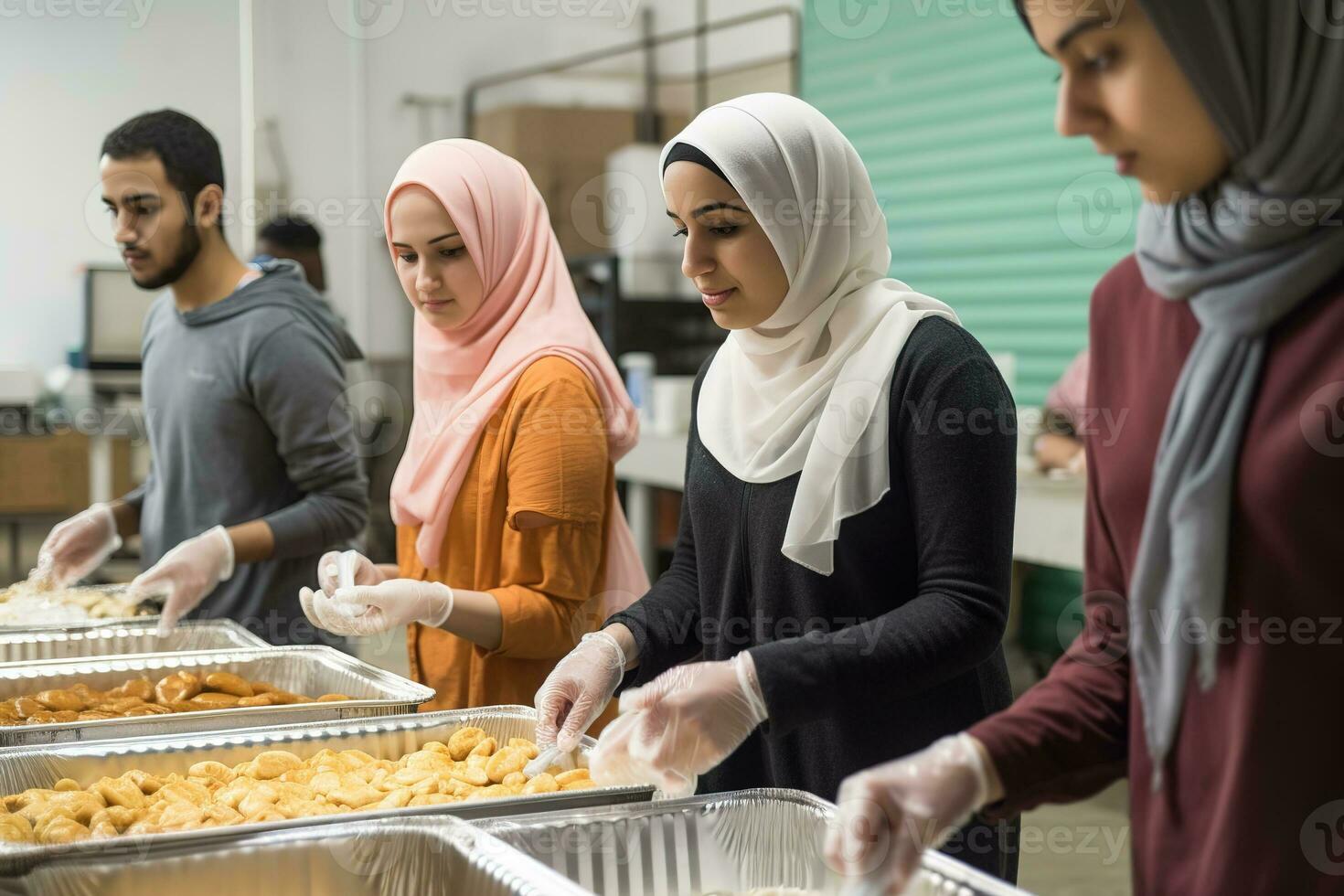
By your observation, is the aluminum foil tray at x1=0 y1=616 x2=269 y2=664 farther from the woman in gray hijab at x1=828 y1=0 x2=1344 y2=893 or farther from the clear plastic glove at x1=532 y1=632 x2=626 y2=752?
the woman in gray hijab at x1=828 y1=0 x2=1344 y2=893

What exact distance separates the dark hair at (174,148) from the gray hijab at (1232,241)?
6.50 feet

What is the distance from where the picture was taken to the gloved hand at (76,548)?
2537 mm

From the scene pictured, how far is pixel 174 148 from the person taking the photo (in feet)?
7.98

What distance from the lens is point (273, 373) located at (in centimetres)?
231

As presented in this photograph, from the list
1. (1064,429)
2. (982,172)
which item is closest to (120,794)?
(1064,429)

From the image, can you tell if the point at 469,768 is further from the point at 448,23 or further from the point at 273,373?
the point at 448,23

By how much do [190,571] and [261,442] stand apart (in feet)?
0.92

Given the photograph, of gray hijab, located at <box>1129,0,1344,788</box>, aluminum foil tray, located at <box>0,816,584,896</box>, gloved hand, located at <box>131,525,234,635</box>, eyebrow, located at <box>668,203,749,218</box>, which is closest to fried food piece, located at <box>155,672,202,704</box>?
gloved hand, located at <box>131,525,234,635</box>

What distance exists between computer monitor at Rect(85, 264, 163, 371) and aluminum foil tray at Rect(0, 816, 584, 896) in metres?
5.02

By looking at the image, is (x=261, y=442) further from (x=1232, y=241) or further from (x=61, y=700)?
(x=1232, y=241)

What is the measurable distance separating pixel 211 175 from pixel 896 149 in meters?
3.36

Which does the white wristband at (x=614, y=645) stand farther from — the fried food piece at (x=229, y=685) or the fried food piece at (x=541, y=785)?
A: the fried food piece at (x=229, y=685)

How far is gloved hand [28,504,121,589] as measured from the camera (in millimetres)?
2537

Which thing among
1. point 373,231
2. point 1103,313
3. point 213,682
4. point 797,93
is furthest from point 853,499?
point 373,231
